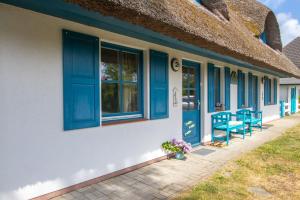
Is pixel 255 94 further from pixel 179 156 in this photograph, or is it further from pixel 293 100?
pixel 293 100

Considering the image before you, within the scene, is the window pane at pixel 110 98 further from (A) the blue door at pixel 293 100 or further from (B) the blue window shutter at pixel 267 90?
(A) the blue door at pixel 293 100

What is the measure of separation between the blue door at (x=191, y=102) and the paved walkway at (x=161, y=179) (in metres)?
0.53

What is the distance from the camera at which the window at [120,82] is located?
366 centimetres

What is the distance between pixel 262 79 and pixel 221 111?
15.3 ft

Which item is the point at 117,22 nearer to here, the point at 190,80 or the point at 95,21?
the point at 95,21

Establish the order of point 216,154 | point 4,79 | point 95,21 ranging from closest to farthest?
point 4,79 → point 95,21 → point 216,154

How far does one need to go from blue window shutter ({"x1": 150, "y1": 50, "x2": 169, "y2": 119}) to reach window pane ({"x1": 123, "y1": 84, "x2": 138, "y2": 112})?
0.31 meters

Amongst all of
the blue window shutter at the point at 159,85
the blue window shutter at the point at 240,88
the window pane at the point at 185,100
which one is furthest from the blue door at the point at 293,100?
the blue window shutter at the point at 159,85

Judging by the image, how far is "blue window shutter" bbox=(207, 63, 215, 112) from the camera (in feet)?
19.3

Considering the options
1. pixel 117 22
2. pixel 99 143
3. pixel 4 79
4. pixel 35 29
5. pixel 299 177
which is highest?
pixel 117 22

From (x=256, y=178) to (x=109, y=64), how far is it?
3.08 metres

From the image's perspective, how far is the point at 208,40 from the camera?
157 inches

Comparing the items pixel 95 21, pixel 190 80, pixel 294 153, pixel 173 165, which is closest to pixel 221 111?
pixel 190 80

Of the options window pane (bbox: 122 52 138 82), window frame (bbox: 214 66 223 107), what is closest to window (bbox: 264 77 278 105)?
window frame (bbox: 214 66 223 107)
